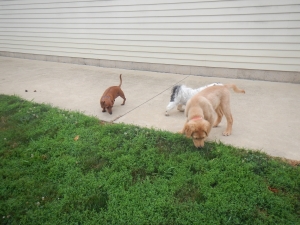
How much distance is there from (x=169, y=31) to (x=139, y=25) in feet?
3.31

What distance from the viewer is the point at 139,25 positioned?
24.1 feet

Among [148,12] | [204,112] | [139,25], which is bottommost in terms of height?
[204,112]

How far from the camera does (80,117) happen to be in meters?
4.61

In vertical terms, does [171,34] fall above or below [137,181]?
above

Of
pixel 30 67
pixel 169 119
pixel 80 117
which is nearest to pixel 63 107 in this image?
pixel 80 117

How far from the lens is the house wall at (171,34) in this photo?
565 centimetres

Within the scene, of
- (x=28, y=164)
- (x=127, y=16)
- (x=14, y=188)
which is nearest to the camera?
(x=14, y=188)

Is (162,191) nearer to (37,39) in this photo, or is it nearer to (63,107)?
(63,107)

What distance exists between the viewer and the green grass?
98.4 inches

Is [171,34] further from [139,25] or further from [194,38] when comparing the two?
[139,25]

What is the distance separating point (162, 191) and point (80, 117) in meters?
2.47

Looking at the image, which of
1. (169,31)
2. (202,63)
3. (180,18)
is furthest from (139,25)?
(202,63)

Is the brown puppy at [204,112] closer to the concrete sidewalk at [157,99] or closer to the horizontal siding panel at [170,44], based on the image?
the concrete sidewalk at [157,99]

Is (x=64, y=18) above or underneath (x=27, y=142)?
above
